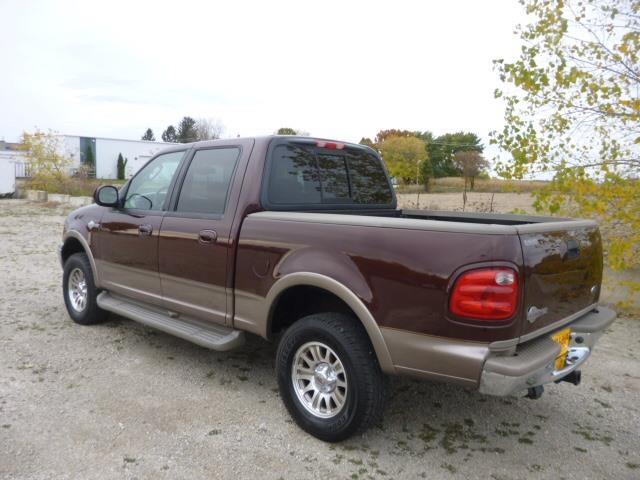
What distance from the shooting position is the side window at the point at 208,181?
3929 millimetres

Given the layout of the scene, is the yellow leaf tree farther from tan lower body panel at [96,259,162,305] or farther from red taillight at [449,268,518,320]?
red taillight at [449,268,518,320]

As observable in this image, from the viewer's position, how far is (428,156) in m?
58.0

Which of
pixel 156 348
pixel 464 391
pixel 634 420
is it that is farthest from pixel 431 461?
pixel 156 348

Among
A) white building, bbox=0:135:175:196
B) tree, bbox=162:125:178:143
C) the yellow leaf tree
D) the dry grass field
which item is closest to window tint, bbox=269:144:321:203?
the dry grass field

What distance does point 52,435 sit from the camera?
3.21 metres

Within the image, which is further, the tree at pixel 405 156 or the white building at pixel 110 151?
the tree at pixel 405 156

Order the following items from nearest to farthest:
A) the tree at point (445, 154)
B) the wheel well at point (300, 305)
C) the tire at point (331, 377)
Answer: the tire at point (331, 377), the wheel well at point (300, 305), the tree at point (445, 154)

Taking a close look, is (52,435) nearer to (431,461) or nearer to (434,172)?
(431,461)

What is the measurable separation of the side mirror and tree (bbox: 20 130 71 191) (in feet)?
76.7

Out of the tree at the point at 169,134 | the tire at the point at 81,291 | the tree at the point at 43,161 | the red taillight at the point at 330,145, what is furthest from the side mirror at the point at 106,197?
the tree at the point at 169,134

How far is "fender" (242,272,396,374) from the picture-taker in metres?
2.86

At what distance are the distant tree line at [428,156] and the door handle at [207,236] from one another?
32431 mm

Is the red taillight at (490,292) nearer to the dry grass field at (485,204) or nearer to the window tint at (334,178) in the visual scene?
the window tint at (334,178)

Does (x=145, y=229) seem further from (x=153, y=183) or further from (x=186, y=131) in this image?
(x=186, y=131)
